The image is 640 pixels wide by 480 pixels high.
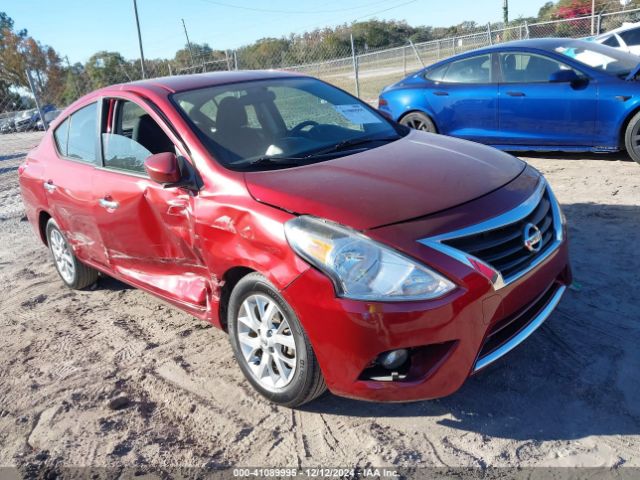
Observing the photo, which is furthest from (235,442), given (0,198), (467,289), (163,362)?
(0,198)

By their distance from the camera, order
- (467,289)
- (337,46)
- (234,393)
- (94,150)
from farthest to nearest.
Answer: (337,46)
(94,150)
(234,393)
(467,289)

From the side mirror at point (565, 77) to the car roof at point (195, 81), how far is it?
381 cm

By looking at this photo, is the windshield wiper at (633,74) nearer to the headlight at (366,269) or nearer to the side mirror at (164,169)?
the headlight at (366,269)

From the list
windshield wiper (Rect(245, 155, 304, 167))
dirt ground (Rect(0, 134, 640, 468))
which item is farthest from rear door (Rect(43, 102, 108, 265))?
windshield wiper (Rect(245, 155, 304, 167))

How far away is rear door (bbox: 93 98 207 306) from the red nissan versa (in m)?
0.01

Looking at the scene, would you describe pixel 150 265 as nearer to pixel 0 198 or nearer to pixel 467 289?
pixel 467 289

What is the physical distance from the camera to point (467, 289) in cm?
239

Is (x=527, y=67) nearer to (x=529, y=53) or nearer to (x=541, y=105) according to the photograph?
(x=529, y=53)

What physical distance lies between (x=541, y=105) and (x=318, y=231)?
17.2ft

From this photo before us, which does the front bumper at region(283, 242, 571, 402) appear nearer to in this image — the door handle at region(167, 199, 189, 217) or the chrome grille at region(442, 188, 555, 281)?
the chrome grille at region(442, 188, 555, 281)

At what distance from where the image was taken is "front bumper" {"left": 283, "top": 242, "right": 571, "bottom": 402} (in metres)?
2.37

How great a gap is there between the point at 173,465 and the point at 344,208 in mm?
1424

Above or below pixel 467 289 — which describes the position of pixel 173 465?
below

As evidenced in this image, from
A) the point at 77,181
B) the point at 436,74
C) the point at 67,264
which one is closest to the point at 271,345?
the point at 77,181
